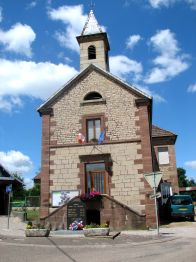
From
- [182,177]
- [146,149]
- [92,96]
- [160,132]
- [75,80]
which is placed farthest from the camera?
[182,177]

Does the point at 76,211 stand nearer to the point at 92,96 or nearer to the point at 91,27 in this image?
the point at 92,96

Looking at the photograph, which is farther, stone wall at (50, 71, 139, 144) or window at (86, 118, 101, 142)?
window at (86, 118, 101, 142)

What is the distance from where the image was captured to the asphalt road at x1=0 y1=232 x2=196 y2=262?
9812 mm

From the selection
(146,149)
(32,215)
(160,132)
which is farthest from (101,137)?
(160,132)

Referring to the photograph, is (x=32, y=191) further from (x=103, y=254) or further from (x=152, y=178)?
(x=103, y=254)

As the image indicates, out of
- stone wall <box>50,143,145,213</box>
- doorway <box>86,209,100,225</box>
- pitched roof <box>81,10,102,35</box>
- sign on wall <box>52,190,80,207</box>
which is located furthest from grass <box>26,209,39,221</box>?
pitched roof <box>81,10,102,35</box>

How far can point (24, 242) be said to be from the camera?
13547mm

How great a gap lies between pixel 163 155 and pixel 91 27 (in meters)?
17.8

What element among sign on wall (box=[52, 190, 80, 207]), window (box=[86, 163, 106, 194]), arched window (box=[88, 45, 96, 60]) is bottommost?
sign on wall (box=[52, 190, 80, 207])

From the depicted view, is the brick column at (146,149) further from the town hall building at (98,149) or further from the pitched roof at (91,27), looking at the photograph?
the pitched roof at (91,27)

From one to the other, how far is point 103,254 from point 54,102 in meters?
14.9

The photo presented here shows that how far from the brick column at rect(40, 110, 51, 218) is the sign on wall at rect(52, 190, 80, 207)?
0.45 meters

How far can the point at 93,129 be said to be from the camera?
22.9 metres

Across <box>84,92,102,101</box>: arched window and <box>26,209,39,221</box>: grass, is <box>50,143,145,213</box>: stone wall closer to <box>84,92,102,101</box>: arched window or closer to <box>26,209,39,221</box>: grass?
<box>84,92,102,101</box>: arched window
